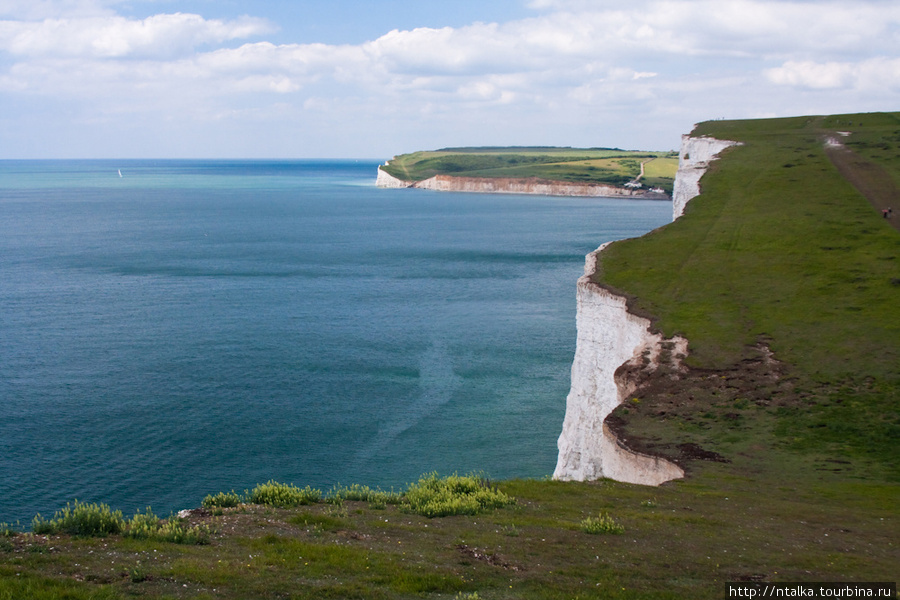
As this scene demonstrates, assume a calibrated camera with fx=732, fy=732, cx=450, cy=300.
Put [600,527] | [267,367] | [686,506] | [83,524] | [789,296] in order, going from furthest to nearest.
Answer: [267,367] → [789,296] → [686,506] → [600,527] → [83,524]

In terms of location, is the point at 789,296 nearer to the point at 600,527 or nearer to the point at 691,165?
the point at 600,527

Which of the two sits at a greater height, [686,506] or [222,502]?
[222,502]

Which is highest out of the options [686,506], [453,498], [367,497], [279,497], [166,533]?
[166,533]

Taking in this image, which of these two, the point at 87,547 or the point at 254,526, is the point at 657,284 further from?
the point at 87,547

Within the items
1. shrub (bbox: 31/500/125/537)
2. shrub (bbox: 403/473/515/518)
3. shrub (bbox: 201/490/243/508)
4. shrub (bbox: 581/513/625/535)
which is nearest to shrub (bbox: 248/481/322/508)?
shrub (bbox: 201/490/243/508)

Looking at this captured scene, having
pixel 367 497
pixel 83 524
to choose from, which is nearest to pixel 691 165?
pixel 367 497

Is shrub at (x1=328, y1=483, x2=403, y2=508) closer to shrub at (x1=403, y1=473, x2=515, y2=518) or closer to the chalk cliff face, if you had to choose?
shrub at (x1=403, y1=473, x2=515, y2=518)
